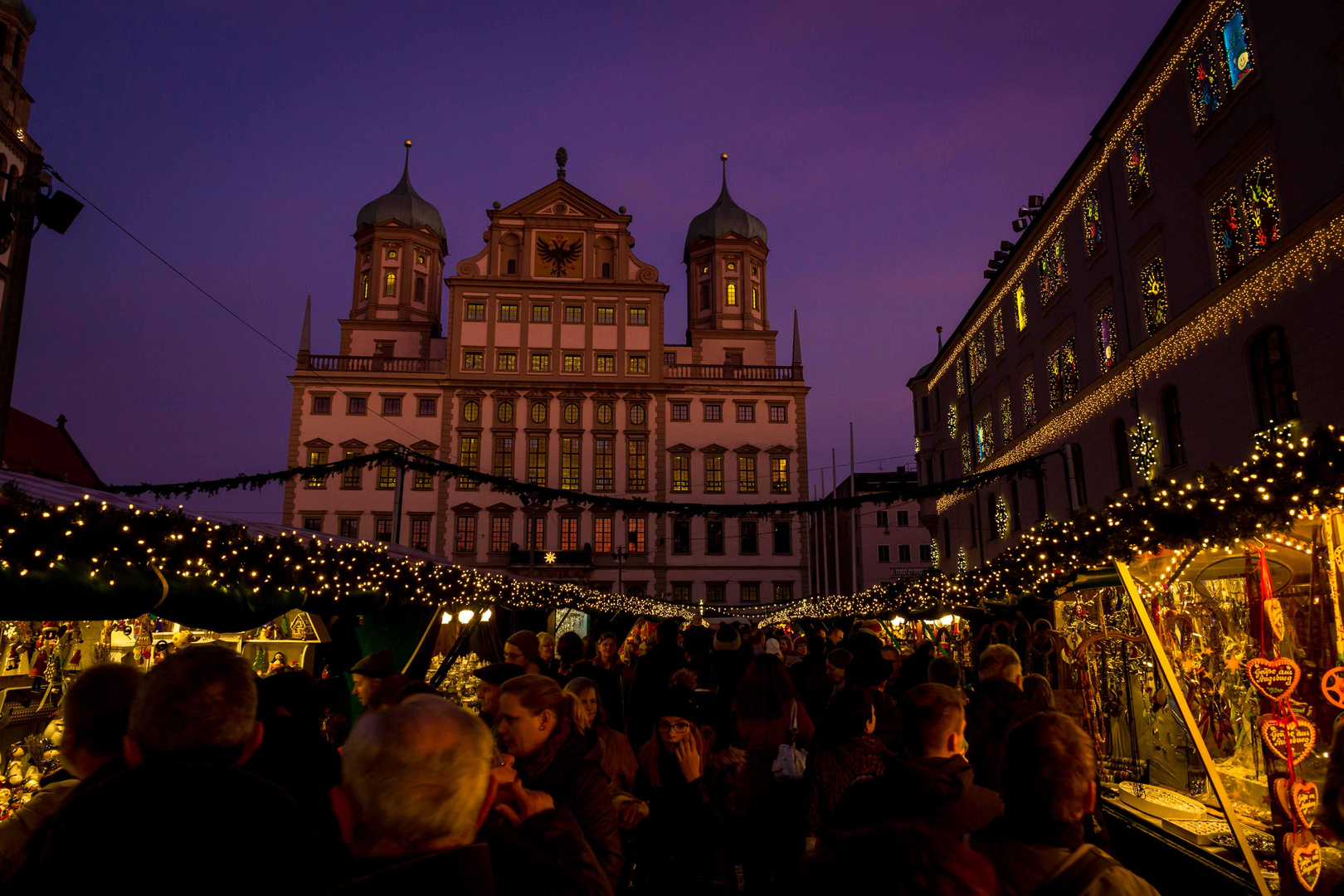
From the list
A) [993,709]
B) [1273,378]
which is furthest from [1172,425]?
[993,709]

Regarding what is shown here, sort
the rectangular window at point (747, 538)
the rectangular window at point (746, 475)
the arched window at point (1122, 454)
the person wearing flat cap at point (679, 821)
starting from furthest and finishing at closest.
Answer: the rectangular window at point (746, 475), the rectangular window at point (747, 538), the arched window at point (1122, 454), the person wearing flat cap at point (679, 821)

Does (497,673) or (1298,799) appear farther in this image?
(1298,799)

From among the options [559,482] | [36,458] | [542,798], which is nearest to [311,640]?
[542,798]

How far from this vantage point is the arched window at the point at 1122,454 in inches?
838

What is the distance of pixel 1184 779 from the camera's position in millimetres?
7543

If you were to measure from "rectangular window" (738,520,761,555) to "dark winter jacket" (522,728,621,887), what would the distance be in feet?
161

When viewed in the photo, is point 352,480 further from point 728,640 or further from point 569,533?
point 728,640

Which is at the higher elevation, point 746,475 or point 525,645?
point 746,475

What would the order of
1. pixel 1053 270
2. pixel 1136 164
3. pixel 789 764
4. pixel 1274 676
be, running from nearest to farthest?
pixel 1274 676, pixel 789 764, pixel 1136 164, pixel 1053 270

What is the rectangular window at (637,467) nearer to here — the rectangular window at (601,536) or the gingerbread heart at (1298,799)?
the rectangular window at (601,536)

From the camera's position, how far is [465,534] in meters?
50.2

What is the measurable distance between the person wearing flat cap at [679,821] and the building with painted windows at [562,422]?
44.4m

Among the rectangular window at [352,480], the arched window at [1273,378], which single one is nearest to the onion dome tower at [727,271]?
the rectangular window at [352,480]

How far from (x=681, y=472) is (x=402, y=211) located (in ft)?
89.8
